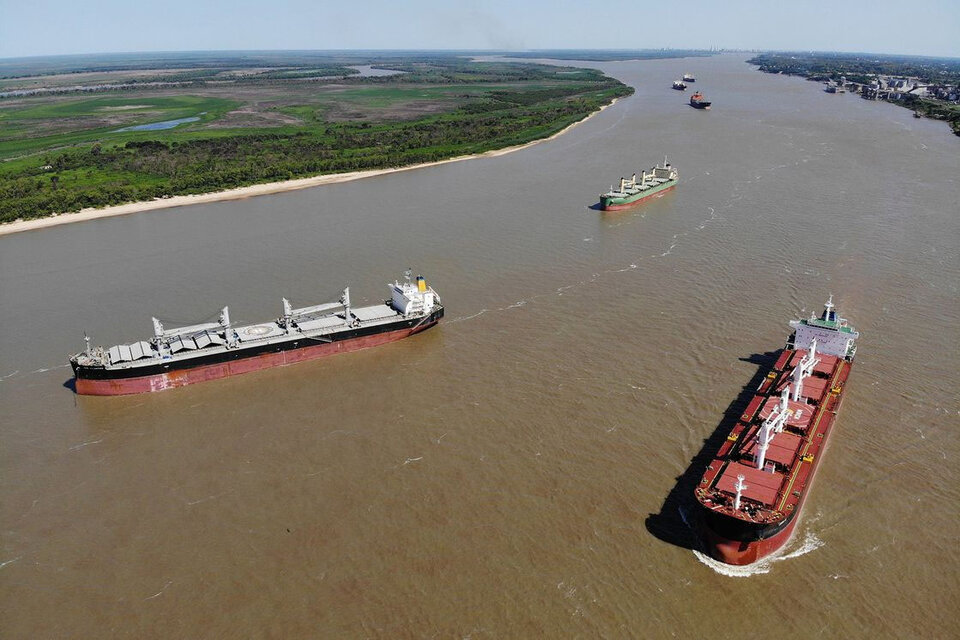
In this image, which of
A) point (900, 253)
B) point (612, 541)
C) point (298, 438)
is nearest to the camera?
point (612, 541)

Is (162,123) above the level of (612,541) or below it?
above

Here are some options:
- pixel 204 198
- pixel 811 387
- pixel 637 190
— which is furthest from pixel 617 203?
pixel 204 198

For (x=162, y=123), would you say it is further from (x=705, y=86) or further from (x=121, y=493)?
(x=705, y=86)

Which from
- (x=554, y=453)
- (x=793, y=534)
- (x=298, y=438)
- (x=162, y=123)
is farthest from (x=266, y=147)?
(x=793, y=534)

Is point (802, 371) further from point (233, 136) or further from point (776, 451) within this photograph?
point (233, 136)

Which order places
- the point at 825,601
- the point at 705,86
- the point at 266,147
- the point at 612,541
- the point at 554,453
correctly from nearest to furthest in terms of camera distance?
1. the point at 825,601
2. the point at 612,541
3. the point at 554,453
4. the point at 266,147
5. the point at 705,86

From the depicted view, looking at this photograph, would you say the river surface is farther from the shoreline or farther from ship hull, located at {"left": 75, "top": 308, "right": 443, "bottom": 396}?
the shoreline
